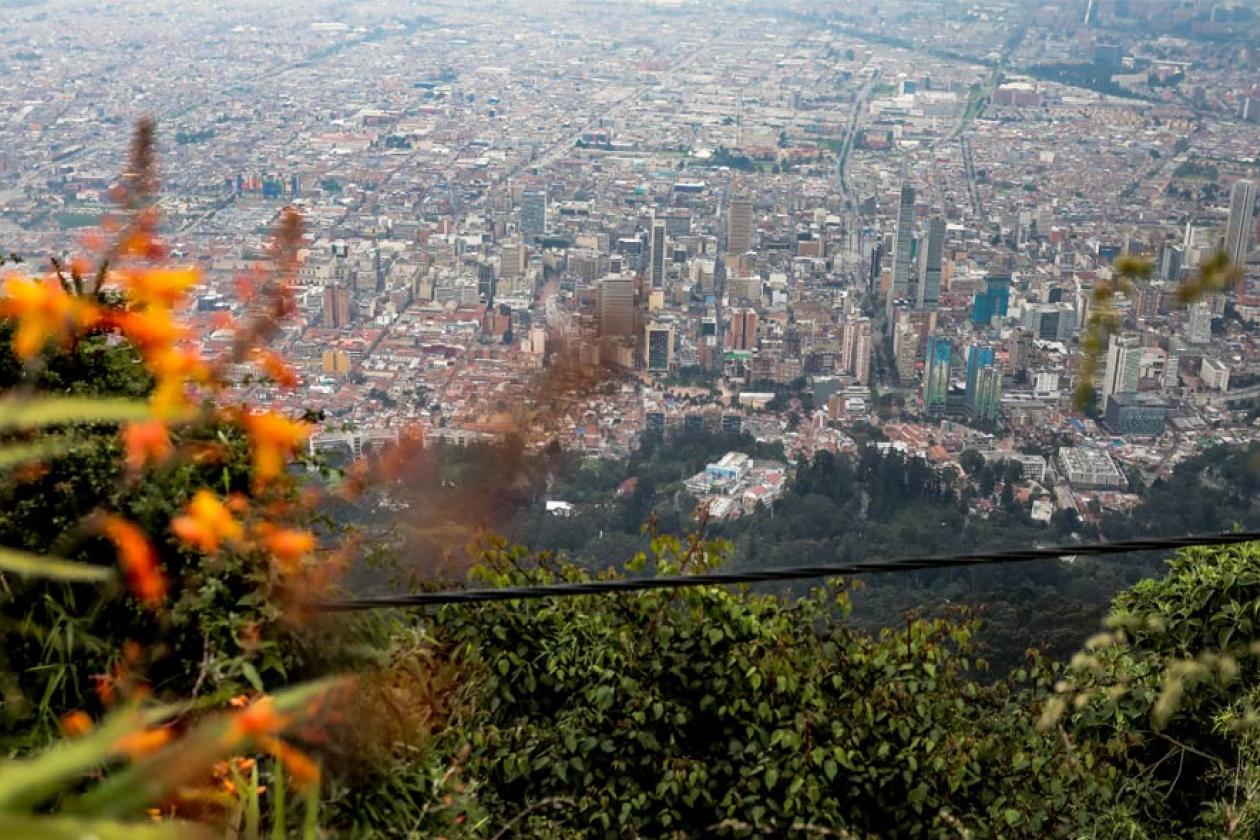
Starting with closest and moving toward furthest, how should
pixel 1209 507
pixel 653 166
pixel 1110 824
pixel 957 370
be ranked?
pixel 1110 824
pixel 1209 507
pixel 957 370
pixel 653 166

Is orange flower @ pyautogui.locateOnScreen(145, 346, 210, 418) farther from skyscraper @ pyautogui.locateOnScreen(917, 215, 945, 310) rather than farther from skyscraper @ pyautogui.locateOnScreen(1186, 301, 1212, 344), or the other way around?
skyscraper @ pyautogui.locateOnScreen(917, 215, 945, 310)

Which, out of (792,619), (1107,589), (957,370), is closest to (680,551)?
(792,619)

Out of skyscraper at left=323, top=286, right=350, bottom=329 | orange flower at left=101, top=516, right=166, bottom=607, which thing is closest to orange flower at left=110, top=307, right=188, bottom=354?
orange flower at left=101, top=516, right=166, bottom=607

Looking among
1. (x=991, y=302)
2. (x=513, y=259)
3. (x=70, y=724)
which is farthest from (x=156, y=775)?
(x=991, y=302)

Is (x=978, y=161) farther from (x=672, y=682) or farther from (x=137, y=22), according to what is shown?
(x=672, y=682)

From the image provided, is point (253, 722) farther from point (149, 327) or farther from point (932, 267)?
point (932, 267)

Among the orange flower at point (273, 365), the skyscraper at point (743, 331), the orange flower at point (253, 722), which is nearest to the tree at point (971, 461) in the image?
the skyscraper at point (743, 331)

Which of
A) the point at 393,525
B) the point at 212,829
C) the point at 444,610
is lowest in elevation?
the point at 444,610
